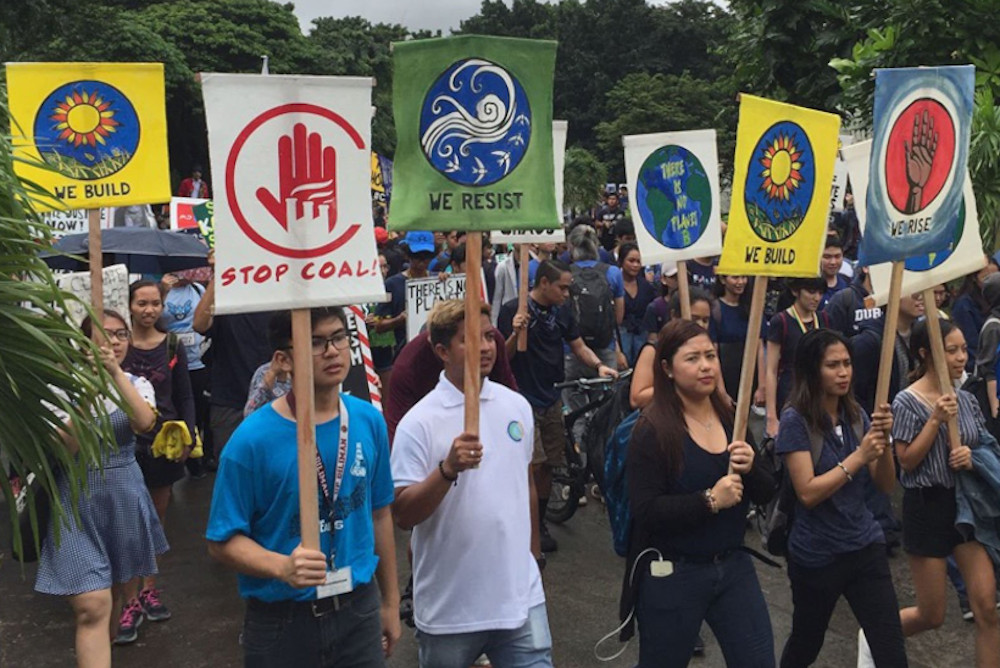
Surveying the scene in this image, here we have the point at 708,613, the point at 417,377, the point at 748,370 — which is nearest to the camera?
the point at 708,613

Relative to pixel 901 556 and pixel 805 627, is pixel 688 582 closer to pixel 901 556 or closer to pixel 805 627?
pixel 805 627

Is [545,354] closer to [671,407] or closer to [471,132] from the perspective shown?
[671,407]

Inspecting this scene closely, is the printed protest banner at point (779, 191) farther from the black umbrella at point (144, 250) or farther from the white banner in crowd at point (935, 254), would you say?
the black umbrella at point (144, 250)

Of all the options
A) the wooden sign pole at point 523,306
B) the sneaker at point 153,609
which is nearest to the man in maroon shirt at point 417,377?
the sneaker at point 153,609

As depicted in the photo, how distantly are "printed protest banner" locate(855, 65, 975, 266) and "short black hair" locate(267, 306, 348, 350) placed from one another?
233 cm

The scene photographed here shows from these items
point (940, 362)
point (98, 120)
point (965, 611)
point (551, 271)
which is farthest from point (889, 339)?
point (98, 120)

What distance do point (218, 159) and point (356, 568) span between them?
1.38 m

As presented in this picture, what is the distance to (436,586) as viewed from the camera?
4297 millimetres

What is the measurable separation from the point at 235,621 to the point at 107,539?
5.22ft

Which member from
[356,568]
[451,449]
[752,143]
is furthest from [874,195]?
[356,568]

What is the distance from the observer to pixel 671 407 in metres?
4.63

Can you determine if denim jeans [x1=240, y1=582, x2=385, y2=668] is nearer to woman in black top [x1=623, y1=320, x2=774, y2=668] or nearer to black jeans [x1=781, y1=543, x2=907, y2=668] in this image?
woman in black top [x1=623, y1=320, x2=774, y2=668]

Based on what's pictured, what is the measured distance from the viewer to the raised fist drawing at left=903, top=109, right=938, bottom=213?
17.1 feet

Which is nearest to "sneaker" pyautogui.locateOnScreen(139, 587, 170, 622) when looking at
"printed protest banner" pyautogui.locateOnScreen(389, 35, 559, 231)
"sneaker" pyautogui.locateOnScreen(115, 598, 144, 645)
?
"sneaker" pyautogui.locateOnScreen(115, 598, 144, 645)
